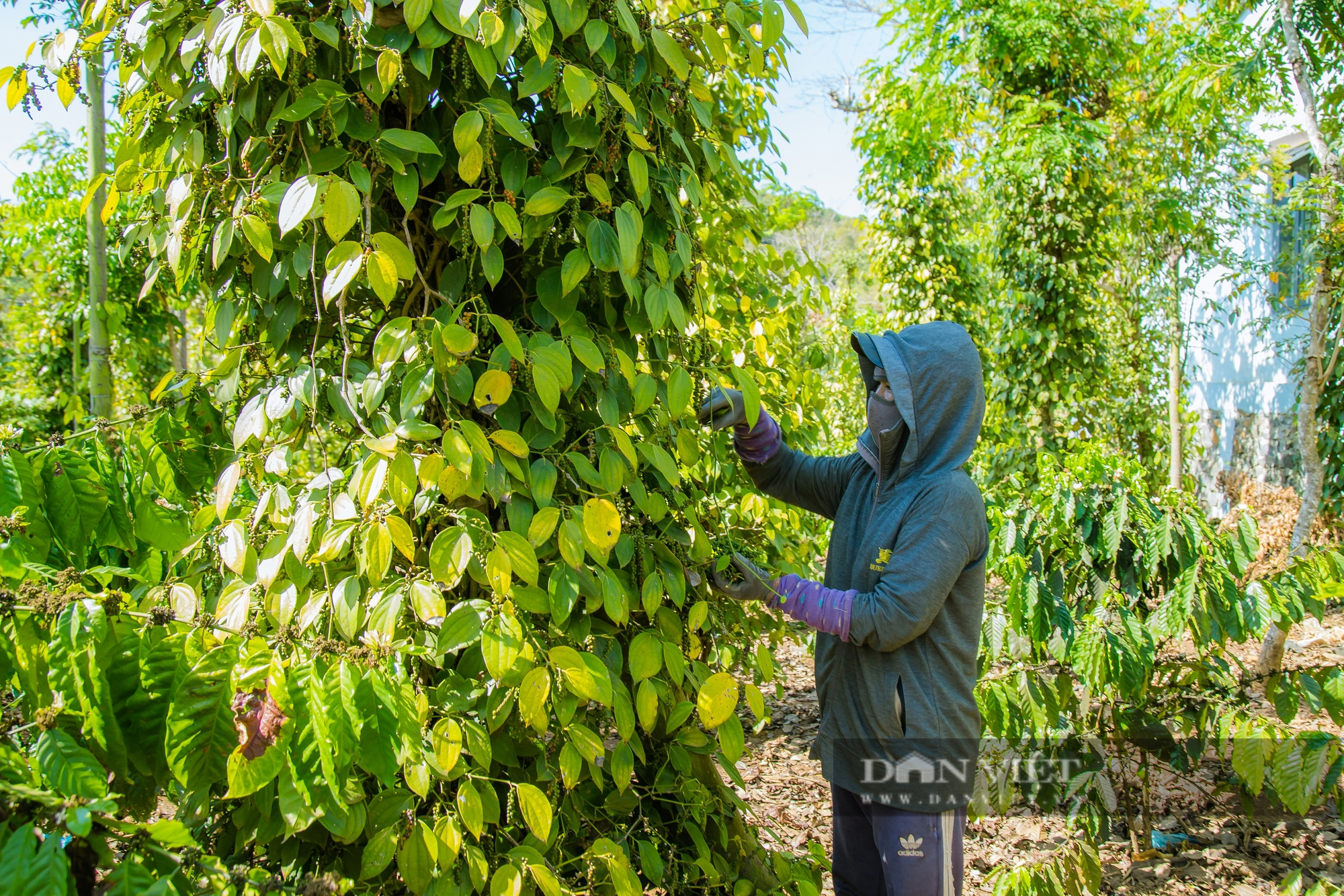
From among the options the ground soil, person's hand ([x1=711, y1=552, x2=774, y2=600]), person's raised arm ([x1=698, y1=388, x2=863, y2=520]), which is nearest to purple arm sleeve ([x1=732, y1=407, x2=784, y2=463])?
person's raised arm ([x1=698, y1=388, x2=863, y2=520])

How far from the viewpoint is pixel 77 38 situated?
1268 millimetres

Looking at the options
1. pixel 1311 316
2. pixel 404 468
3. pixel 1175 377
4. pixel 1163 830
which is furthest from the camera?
pixel 1175 377

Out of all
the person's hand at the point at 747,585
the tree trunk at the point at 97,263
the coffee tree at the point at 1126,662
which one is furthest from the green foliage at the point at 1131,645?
the tree trunk at the point at 97,263

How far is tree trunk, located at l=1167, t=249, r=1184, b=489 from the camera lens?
797 centimetres

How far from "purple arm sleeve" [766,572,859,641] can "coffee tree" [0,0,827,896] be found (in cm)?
11

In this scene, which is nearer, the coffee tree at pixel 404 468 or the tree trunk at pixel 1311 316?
the coffee tree at pixel 404 468

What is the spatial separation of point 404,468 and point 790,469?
3.45ft

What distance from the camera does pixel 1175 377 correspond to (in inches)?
322

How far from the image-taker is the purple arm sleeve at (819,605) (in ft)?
5.10

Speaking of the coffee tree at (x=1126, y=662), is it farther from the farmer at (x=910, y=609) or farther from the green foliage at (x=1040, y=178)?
the green foliage at (x=1040, y=178)

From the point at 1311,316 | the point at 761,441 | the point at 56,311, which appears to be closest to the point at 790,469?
the point at 761,441

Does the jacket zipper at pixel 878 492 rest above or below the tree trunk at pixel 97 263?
below

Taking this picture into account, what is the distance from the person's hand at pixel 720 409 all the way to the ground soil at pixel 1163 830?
720 millimetres

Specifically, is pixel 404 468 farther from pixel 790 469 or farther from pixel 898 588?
pixel 790 469
